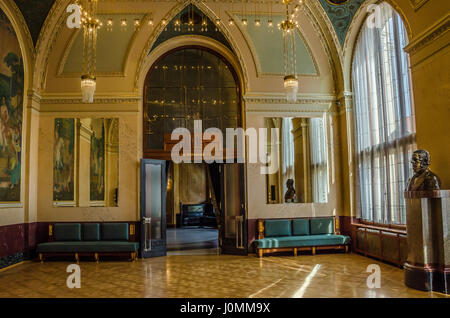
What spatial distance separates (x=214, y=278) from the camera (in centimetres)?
704

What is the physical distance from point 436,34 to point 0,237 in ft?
31.5

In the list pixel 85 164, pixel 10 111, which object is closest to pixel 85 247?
pixel 85 164

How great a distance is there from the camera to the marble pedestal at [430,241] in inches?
227

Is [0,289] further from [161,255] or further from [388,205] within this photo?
[388,205]

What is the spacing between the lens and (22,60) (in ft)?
30.4

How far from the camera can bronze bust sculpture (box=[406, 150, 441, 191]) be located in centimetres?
585

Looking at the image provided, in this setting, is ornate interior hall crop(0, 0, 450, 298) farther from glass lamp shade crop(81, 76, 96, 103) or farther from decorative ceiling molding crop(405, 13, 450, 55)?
glass lamp shade crop(81, 76, 96, 103)

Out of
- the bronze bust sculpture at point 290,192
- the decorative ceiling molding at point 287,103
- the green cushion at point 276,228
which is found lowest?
the green cushion at point 276,228

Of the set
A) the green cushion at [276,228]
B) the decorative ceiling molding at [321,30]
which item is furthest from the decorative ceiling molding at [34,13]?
the green cushion at [276,228]

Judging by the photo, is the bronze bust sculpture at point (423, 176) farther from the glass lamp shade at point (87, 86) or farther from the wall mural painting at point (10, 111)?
the wall mural painting at point (10, 111)

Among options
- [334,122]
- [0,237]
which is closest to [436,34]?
[334,122]

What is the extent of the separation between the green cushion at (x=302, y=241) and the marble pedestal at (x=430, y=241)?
3.50 m

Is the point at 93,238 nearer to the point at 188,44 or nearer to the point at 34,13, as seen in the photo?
the point at 34,13

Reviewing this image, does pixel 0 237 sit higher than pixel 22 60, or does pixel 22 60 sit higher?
pixel 22 60
